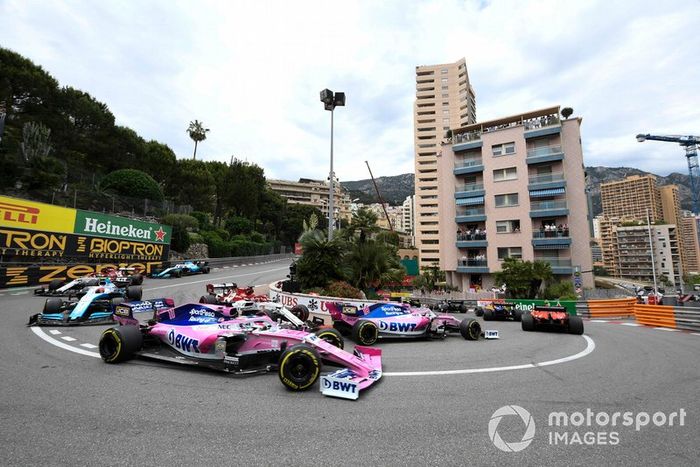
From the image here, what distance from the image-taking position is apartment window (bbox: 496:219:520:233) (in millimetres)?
34844

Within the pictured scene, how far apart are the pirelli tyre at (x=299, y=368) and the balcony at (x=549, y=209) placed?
34.6 m

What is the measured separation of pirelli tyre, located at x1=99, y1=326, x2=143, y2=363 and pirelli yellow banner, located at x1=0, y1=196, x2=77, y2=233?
17847 mm

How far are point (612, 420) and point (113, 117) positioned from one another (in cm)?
5264

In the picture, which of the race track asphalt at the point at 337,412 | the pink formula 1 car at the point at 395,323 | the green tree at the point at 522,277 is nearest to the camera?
the race track asphalt at the point at 337,412

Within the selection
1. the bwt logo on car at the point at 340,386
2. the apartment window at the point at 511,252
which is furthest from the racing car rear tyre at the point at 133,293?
the apartment window at the point at 511,252

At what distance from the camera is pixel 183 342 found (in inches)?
240

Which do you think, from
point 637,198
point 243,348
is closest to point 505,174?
point 243,348

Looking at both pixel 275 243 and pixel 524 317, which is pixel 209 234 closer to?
pixel 275 243

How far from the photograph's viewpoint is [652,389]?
5.12 meters

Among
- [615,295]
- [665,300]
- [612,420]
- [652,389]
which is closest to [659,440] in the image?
[612,420]

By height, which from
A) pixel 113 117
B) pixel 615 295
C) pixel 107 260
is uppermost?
pixel 113 117

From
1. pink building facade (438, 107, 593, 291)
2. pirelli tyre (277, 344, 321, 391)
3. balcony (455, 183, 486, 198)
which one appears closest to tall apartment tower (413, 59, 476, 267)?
pink building facade (438, 107, 593, 291)

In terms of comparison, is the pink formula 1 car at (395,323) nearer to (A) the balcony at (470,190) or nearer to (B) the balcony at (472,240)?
(B) the balcony at (472,240)

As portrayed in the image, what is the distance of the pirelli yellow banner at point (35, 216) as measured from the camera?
17328 mm
